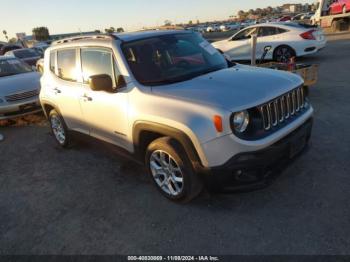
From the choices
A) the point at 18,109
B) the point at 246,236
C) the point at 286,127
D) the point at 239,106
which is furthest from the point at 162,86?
the point at 18,109

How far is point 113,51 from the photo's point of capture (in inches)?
154

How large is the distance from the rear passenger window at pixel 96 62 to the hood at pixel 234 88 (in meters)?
0.81

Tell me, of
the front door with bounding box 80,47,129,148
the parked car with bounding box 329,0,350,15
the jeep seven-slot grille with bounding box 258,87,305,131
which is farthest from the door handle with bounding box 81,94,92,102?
the parked car with bounding box 329,0,350,15

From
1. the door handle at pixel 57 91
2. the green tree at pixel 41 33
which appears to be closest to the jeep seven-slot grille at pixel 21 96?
the door handle at pixel 57 91

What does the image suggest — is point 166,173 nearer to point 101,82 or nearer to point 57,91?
point 101,82

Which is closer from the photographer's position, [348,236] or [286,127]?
[348,236]

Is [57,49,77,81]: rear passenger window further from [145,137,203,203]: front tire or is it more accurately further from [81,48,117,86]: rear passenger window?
[145,137,203,203]: front tire

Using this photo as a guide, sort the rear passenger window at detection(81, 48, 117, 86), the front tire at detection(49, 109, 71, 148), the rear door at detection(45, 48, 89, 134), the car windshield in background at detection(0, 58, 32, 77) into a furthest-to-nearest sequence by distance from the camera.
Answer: the car windshield in background at detection(0, 58, 32, 77) → the front tire at detection(49, 109, 71, 148) → the rear door at detection(45, 48, 89, 134) → the rear passenger window at detection(81, 48, 117, 86)

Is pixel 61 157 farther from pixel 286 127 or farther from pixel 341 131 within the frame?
pixel 341 131

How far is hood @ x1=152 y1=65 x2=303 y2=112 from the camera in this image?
3037mm

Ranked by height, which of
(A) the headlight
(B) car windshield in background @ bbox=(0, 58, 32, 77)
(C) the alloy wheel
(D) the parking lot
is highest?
(B) car windshield in background @ bbox=(0, 58, 32, 77)

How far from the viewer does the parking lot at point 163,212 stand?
299 cm

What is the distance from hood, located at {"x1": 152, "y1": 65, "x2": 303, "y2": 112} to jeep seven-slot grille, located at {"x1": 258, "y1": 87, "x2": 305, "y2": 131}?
8 cm

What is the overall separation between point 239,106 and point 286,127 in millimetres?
701
